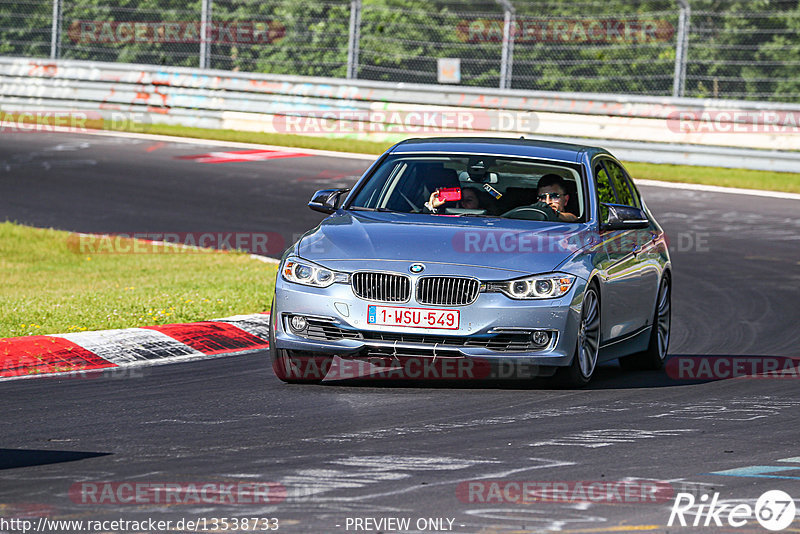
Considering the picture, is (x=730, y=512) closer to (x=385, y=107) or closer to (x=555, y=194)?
(x=555, y=194)

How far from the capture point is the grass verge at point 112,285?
11.2m

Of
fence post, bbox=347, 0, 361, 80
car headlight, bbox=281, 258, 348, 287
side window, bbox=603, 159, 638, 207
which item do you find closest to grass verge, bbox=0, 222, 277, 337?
car headlight, bbox=281, 258, 348, 287

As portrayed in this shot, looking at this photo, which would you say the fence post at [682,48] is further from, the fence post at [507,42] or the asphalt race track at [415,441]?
the asphalt race track at [415,441]

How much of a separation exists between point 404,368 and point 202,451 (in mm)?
3082

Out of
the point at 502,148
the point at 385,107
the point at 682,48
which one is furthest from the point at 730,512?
the point at 385,107

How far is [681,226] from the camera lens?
18.3 m

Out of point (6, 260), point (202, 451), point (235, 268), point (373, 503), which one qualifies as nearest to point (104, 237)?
point (6, 260)

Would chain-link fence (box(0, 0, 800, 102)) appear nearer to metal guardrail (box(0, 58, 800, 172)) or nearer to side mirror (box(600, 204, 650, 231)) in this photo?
metal guardrail (box(0, 58, 800, 172))

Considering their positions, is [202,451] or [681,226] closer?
[202,451]

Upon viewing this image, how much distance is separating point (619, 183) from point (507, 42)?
1355 centimetres

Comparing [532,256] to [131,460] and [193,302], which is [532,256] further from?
[193,302]

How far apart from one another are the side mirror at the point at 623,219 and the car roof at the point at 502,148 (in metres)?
0.58

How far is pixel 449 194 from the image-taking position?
9.77 metres

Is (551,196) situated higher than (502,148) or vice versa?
(502,148)
